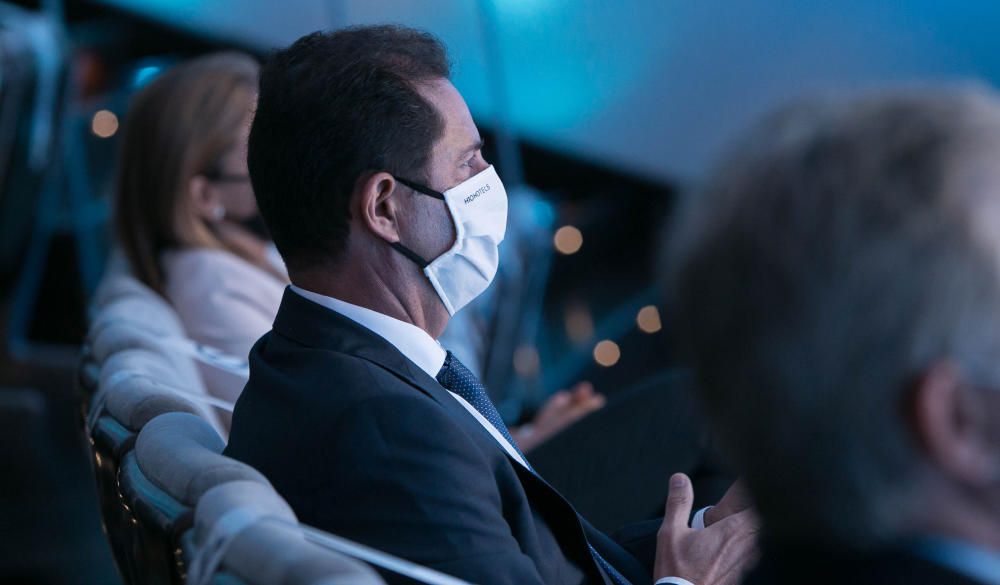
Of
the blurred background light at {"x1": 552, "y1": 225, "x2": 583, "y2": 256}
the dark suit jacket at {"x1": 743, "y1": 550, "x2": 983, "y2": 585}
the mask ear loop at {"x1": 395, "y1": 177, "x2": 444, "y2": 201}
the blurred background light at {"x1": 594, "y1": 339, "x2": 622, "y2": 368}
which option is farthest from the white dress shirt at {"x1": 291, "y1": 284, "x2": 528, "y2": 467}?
the blurred background light at {"x1": 552, "y1": 225, "x2": 583, "y2": 256}

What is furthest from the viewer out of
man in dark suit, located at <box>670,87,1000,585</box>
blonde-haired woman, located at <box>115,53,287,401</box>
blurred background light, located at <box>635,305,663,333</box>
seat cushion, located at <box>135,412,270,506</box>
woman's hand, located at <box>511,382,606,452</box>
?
blurred background light, located at <box>635,305,663,333</box>

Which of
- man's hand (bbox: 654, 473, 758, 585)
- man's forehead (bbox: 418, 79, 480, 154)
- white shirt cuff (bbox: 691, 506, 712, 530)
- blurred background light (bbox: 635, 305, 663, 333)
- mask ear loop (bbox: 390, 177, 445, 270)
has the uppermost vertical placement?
man's forehead (bbox: 418, 79, 480, 154)

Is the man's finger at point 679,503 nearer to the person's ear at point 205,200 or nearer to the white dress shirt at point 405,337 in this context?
the white dress shirt at point 405,337

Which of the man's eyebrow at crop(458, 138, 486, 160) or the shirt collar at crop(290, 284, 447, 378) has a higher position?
the man's eyebrow at crop(458, 138, 486, 160)

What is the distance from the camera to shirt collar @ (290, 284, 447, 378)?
141cm

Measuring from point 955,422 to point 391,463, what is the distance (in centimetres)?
58

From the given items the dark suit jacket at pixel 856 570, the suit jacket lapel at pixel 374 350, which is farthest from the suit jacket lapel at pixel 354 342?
the dark suit jacket at pixel 856 570

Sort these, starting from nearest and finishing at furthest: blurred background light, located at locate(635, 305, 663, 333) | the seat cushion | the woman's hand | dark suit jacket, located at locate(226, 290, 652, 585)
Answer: the seat cushion → dark suit jacket, located at locate(226, 290, 652, 585) → the woman's hand → blurred background light, located at locate(635, 305, 663, 333)

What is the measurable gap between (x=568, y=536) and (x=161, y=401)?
469 mm

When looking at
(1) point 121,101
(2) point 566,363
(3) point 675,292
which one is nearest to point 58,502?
(1) point 121,101

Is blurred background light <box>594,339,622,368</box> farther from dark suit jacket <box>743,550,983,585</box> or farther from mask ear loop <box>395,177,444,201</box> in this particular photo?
dark suit jacket <box>743,550,983,585</box>

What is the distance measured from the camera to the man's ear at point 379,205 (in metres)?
1.42

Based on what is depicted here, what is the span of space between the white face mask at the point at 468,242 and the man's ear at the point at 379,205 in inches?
1.5

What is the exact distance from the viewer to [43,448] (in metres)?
4.48
